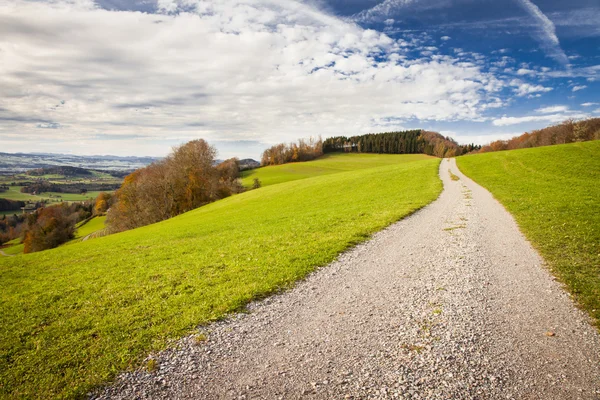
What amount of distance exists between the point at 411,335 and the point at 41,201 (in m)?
182

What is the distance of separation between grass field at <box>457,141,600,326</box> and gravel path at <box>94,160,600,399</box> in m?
1.01

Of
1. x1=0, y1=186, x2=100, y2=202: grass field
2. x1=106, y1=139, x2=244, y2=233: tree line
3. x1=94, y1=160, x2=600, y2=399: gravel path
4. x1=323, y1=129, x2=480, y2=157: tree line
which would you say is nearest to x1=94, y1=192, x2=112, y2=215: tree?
x1=0, y1=186, x2=100, y2=202: grass field

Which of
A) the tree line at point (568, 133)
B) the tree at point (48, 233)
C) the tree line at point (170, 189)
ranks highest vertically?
the tree line at point (568, 133)

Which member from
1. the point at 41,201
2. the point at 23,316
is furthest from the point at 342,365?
the point at 41,201

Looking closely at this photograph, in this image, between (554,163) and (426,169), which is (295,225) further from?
(554,163)

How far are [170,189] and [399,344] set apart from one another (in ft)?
195

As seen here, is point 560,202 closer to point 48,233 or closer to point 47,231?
point 48,233

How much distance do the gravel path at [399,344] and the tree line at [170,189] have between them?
54297mm

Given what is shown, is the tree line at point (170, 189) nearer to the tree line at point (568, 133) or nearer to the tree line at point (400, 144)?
the tree line at point (568, 133)

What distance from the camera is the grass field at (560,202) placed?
35.2ft

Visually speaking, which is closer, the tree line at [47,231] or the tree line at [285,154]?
the tree line at [47,231]

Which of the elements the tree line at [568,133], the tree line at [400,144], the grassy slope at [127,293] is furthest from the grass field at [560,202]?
the tree line at [400,144]

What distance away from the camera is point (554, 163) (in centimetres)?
4294

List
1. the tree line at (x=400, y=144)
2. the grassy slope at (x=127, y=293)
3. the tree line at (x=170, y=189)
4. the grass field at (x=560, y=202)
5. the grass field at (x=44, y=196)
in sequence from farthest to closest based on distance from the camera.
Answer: the tree line at (x=400, y=144), the grass field at (x=44, y=196), the tree line at (x=170, y=189), the grass field at (x=560, y=202), the grassy slope at (x=127, y=293)
